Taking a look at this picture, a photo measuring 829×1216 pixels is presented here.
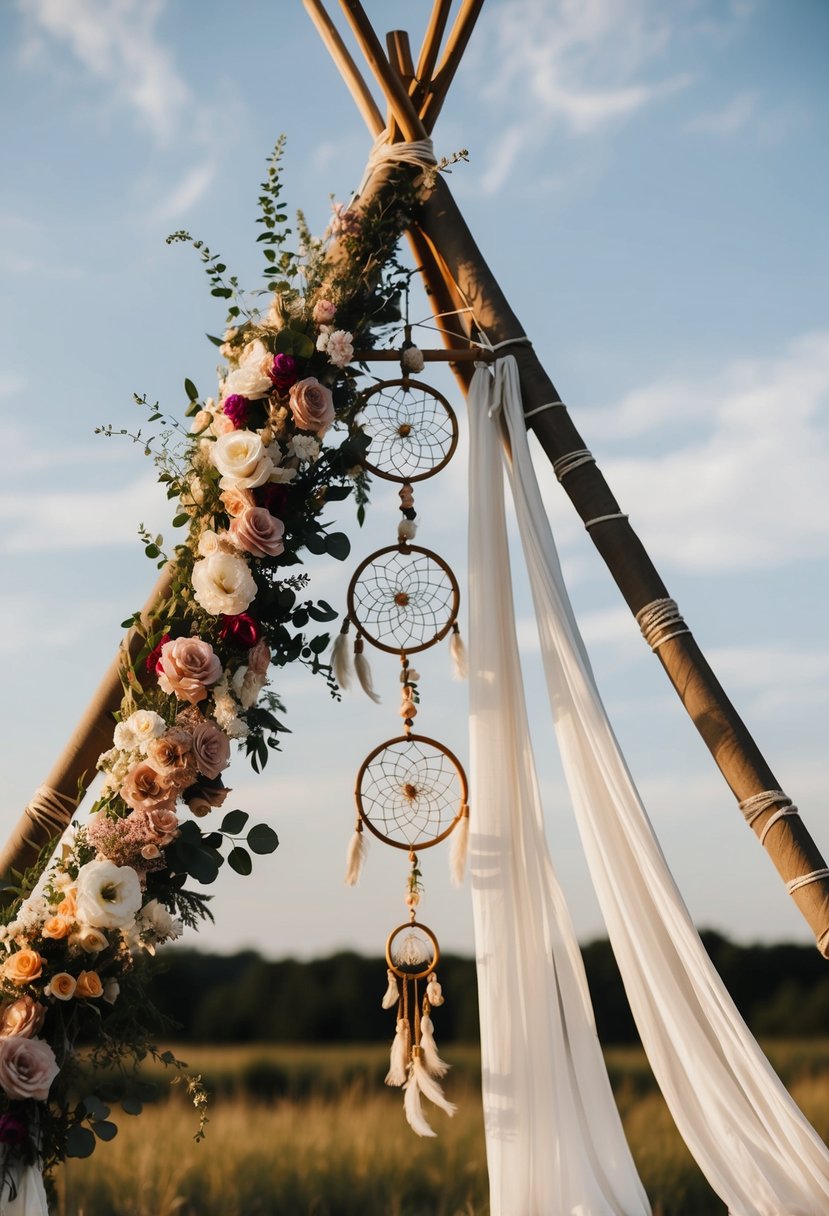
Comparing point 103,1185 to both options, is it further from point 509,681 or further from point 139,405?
point 139,405

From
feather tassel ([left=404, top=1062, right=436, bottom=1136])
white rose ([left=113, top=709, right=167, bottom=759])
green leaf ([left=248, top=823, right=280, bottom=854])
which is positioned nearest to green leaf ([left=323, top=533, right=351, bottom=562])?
white rose ([left=113, top=709, right=167, bottom=759])

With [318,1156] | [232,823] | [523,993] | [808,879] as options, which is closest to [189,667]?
[232,823]

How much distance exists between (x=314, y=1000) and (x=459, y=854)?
65.1 inches

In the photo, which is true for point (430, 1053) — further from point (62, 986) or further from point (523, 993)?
point (62, 986)

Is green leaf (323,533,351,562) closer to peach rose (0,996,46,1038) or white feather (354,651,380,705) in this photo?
white feather (354,651,380,705)

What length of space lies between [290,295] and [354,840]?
146 centimetres

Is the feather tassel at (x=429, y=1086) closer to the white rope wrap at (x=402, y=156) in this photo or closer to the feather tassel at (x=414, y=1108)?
the feather tassel at (x=414, y=1108)

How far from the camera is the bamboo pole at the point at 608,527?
8.93 feet

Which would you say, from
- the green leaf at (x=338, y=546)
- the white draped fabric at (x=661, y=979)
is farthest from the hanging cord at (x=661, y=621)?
the green leaf at (x=338, y=546)

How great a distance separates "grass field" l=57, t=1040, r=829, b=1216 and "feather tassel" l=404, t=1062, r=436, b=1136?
2.54ft

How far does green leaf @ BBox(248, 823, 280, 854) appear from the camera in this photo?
267 cm

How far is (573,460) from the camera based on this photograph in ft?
9.97

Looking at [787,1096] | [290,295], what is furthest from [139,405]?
[787,1096]

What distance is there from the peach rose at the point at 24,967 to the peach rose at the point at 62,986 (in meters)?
0.04
